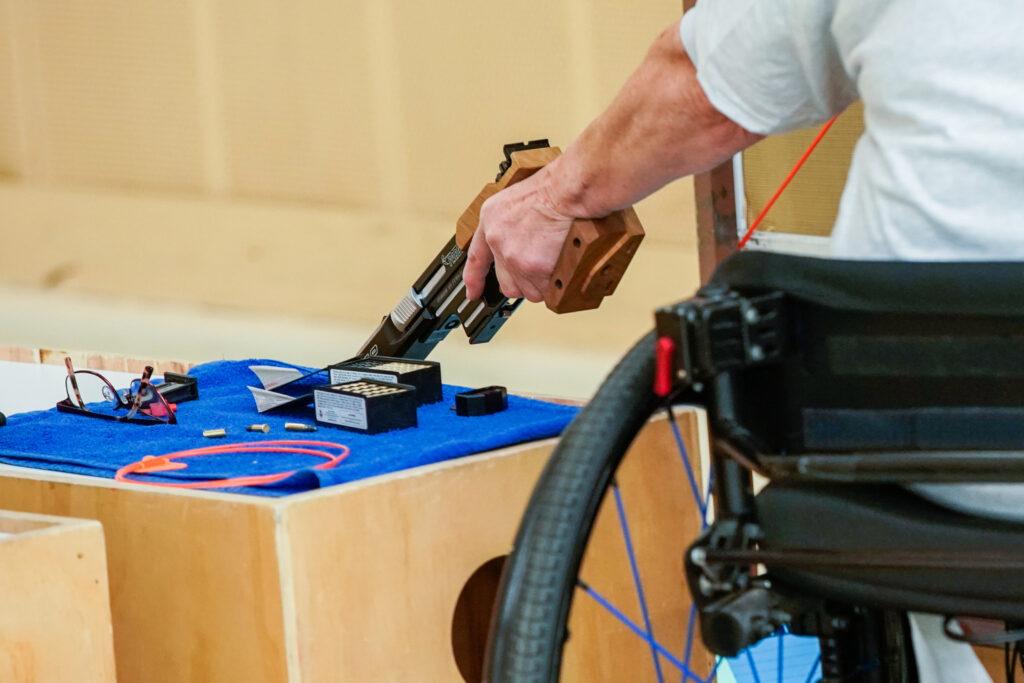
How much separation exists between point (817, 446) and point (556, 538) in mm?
139

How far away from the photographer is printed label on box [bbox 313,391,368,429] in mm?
1234

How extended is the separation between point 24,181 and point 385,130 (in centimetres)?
104

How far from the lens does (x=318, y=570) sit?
99 cm

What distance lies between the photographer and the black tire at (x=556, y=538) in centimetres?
69

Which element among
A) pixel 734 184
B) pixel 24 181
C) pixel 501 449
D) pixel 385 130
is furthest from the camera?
pixel 24 181

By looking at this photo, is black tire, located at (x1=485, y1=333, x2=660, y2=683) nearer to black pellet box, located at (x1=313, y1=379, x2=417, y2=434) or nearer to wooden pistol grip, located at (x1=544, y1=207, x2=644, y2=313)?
Result: wooden pistol grip, located at (x1=544, y1=207, x2=644, y2=313)

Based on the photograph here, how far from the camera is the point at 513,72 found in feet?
6.80

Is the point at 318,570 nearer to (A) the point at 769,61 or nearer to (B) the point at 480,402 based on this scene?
(B) the point at 480,402

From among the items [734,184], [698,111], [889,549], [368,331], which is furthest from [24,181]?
[889,549]

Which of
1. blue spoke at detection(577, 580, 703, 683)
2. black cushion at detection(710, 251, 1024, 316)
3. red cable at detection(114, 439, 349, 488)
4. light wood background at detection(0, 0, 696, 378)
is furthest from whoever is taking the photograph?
light wood background at detection(0, 0, 696, 378)

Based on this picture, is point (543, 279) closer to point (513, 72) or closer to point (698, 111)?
point (698, 111)

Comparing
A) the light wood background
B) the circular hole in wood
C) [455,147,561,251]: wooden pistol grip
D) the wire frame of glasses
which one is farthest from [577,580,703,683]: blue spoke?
the light wood background

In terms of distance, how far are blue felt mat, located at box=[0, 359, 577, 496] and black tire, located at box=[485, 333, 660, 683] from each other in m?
0.36

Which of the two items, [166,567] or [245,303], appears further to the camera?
[245,303]
